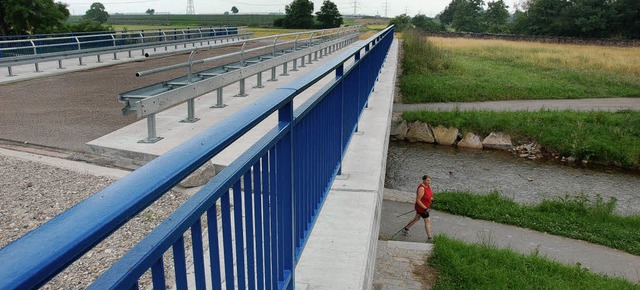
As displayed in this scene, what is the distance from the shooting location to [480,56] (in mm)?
41812

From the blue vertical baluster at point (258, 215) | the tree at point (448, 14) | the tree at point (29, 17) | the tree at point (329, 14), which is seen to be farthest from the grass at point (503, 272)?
the tree at point (448, 14)

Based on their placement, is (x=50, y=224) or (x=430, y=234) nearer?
(x=50, y=224)

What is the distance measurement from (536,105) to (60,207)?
73.2 feet

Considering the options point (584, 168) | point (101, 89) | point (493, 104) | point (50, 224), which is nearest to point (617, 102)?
point (493, 104)

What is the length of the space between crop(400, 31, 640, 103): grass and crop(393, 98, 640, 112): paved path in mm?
821

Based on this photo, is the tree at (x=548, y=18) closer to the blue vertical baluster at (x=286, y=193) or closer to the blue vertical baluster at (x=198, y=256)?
the blue vertical baluster at (x=286, y=193)

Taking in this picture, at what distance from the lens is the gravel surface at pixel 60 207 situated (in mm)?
3732

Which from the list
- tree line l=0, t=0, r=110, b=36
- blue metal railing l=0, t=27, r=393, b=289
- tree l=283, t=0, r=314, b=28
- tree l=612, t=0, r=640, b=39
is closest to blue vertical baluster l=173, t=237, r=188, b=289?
blue metal railing l=0, t=27, r=393, b=289

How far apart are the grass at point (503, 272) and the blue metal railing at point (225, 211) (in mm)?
3989

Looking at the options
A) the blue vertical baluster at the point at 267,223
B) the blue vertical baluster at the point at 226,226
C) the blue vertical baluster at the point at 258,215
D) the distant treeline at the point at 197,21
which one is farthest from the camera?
the distant treeline at the point at 197,21

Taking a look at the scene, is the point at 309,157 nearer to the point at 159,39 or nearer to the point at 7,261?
the point at 7,261

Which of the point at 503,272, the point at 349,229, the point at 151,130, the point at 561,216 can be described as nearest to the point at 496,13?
the point at 561,216

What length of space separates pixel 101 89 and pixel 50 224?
12.3 meters

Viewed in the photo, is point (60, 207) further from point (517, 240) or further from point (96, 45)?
point (96, 45)
